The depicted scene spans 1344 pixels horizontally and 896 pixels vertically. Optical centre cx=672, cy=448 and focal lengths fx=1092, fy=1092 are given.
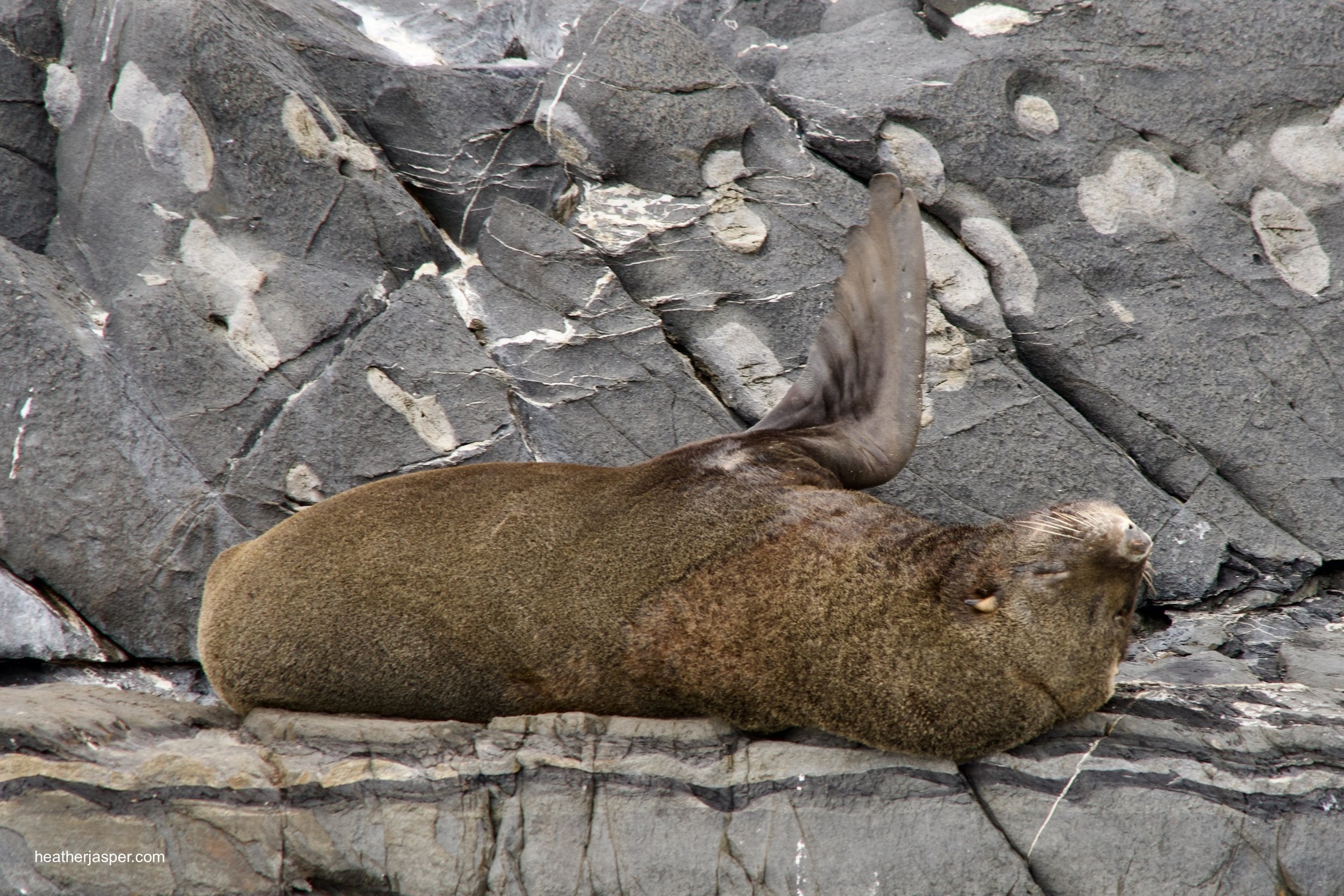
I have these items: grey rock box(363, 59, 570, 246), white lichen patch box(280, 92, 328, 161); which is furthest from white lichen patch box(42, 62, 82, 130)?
grey rock box(363, 59, 570, 246)

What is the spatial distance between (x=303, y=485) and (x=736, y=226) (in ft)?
7.59

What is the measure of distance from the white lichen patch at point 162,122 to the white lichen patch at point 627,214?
1.67 metres

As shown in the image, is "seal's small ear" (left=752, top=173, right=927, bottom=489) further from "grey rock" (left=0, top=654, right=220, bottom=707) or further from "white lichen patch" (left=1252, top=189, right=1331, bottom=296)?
"grey rock" (left=0, top=654, right=220, bottom=707)

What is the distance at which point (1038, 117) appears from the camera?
17.0 ft

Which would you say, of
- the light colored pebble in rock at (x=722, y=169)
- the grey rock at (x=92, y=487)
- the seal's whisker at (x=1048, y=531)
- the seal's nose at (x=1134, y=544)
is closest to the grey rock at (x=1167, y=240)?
the light colored pebble in rock at (x=722, y=169)

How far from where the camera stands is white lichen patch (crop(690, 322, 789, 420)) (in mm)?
5109

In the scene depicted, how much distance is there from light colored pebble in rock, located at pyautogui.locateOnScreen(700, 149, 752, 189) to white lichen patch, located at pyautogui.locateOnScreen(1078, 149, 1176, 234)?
1.60m

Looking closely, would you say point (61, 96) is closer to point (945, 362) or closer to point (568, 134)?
point (568, 134)

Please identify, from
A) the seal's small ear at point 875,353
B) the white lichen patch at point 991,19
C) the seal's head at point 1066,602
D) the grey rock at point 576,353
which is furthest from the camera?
the white lichen patch at point 991,19

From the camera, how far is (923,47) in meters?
5.39

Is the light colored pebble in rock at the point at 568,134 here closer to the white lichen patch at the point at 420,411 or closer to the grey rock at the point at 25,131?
the white lichen patch at the point at 420,411

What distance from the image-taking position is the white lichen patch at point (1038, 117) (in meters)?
5.16

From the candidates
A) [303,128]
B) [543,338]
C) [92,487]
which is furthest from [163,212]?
[543,338]

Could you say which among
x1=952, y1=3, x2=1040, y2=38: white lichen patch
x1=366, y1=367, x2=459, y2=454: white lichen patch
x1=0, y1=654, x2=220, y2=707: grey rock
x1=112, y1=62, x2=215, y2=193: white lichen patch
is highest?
x1=952, y1=3, x2=1040, y2=38: white lichen patch
